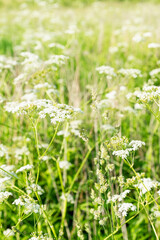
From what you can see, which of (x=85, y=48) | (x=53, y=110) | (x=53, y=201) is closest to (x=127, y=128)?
(x=53, y=201)

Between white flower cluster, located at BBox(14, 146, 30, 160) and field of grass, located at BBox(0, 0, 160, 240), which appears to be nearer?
field of grass, located at BBox(0, 0, 160, 240)

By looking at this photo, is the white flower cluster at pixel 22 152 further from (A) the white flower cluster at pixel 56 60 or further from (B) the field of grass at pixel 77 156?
(A) the white flower cluster at pixel 56 60

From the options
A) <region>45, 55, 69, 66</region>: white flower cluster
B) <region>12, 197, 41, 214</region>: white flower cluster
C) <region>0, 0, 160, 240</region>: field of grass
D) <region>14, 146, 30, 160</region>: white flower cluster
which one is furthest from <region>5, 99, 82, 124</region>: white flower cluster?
<region>45, 55, 69, 66</region>: white flower cluster

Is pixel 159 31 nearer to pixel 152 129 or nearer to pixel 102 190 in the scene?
pixel 152 129

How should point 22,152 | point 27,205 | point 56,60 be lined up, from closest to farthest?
point 27,205 → point 22,152 → point 56,60

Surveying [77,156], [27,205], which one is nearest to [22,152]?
[77,156]

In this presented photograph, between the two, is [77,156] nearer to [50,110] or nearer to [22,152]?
[22,152]

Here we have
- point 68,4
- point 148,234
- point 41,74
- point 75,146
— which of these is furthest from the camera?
point 68,4

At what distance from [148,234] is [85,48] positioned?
6.33 meters

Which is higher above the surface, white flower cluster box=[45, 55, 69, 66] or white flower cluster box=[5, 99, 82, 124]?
white flower cluster box=[45, 55, 69, 66]

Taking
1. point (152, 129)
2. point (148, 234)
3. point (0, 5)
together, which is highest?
point (0, 5)

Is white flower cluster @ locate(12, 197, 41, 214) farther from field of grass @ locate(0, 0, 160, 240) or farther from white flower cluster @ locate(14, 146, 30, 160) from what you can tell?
white flower cluster @ locate(14, 146, 30, 160)

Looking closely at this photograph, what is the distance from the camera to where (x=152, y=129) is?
444 cm

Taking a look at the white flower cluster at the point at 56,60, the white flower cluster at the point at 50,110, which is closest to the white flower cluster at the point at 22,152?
the white flower cluster at the point at 50,110
